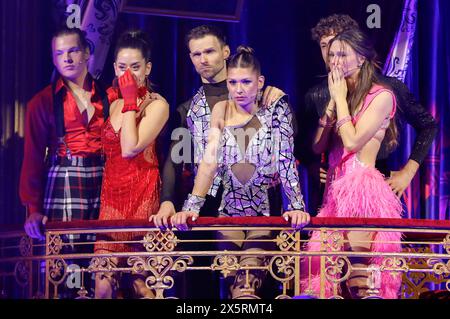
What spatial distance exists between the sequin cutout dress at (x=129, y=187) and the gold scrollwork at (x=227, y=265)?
77 cm

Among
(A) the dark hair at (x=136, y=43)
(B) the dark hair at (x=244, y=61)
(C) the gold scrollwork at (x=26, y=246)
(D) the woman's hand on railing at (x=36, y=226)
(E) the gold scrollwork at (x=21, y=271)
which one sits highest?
(A) the dark hair at (x=136, y=43)

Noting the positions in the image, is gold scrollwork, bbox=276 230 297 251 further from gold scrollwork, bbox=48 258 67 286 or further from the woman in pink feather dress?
gold scrollwork, bbox=48 258 67 286

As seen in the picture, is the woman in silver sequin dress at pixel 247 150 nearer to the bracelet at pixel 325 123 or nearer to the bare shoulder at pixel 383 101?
the bracelet at pixel 325 123

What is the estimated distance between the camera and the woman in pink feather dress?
6.52 metres

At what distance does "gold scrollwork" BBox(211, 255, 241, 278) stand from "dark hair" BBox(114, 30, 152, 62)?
1.71m

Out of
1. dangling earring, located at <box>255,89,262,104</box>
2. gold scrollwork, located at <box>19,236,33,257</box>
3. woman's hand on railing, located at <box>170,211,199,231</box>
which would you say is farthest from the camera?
dangling earring, located at <box>255,89,262,104</box>

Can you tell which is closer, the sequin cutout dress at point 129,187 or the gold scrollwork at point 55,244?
the gold scrollwork at point 55,244

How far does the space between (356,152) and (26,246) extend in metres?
2.43

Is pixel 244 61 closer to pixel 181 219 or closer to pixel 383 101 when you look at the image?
pixel 383 101

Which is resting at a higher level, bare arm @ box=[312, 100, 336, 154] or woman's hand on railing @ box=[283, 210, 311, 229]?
bare arm @ box=[312, 100, 336, 154]

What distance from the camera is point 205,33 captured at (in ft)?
23.5

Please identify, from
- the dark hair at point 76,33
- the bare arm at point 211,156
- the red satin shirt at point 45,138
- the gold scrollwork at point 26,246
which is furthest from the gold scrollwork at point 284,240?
the dark hair at point 76,33

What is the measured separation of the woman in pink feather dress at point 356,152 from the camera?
652cm

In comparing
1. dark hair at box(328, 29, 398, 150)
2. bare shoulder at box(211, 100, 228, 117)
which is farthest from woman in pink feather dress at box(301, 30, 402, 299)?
bare shoulder at box(211, 100, 228, 117)
